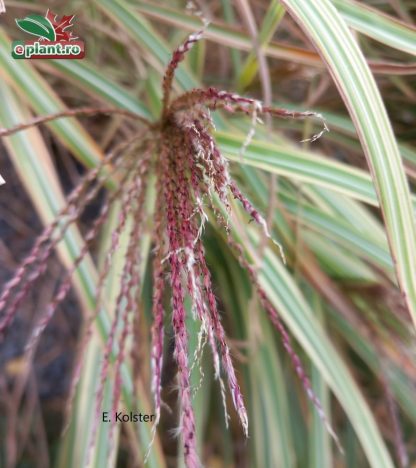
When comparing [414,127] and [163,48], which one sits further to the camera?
[414,127]

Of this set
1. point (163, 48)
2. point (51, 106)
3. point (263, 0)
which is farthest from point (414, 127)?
point (51, 106)

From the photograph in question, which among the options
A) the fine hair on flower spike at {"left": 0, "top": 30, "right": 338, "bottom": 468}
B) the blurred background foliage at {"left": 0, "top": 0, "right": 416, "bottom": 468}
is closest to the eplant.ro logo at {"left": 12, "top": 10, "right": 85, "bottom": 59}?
the blurred background foliage at {"left": 0, "top": 0, "right": 416, "bottom": 468}

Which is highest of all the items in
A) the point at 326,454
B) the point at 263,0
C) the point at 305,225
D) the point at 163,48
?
the point at 263,0

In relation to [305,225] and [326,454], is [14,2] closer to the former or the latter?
[305,225]

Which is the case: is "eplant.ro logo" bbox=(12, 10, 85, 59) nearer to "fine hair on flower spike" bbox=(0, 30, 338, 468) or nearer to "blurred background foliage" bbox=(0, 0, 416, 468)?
"blurred background foliage" bbox=(0, 0, 416, 468)

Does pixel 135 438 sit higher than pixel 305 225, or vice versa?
pixel 305 225

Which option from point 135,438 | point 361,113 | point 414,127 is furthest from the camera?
point 414,127
